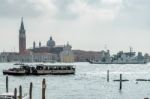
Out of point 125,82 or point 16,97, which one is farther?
point 125,82

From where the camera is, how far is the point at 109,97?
81750mm

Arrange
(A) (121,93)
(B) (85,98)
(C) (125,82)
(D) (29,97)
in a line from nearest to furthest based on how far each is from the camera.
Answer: (D) (29,97) < (B) (85,98) < (A) (121,93) < (C) (125,82)

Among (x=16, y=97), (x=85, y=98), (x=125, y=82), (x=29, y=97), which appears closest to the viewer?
(x=16, y=97)

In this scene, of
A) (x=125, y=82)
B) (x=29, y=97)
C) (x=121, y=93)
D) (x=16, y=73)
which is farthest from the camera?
(x=16, y=73)

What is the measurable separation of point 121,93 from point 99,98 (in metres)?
10.7

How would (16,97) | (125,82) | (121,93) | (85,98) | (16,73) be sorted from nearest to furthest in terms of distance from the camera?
(16,97)
(85,98)
(121,93)
(125,82)
(16,73)

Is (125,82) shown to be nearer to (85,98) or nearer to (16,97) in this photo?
(85,98)

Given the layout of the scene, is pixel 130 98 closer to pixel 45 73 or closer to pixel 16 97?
pixel 16 97

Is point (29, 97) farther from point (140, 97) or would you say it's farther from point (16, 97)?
point (140, 97)

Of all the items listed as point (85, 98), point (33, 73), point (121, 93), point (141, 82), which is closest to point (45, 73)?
point (33, 73)

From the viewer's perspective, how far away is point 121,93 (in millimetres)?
89375

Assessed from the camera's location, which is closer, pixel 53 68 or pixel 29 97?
pixel 29 97

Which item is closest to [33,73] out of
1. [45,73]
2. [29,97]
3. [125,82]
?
[45,73]

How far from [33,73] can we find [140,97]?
68.8m
